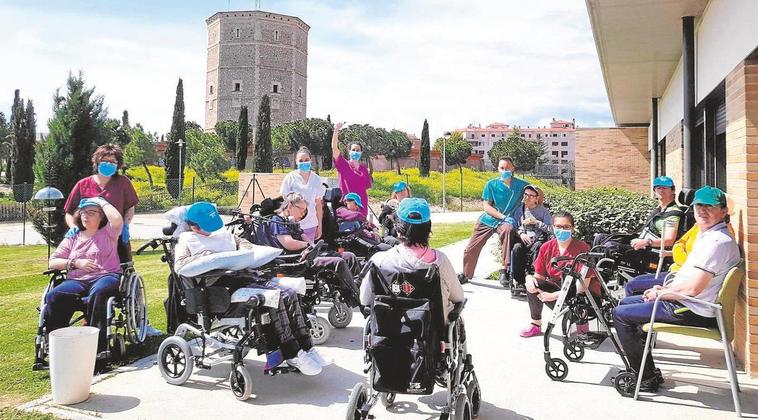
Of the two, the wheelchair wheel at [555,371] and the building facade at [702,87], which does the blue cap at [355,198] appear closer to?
the building facade at [702,87]

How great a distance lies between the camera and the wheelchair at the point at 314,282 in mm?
5668

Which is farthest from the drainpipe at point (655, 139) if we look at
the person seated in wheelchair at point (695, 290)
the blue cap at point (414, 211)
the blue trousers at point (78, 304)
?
the blue trousers at point (78, 304)

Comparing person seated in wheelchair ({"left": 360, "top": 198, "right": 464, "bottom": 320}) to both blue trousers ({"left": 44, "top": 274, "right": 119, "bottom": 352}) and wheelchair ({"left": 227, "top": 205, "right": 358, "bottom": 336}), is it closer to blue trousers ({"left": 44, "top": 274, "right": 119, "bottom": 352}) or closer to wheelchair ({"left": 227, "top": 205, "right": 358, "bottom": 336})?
wheelchair ({"left": 227, "top": 205, "right": 358, "bottom": 336})

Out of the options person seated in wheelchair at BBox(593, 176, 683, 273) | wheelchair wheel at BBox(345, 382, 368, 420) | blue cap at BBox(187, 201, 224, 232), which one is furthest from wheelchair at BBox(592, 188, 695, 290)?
blue cap at BBox(187, 201, 224, 232)

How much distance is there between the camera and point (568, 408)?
158 inches

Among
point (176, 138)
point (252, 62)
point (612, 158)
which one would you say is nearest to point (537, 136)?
point (252, 62)

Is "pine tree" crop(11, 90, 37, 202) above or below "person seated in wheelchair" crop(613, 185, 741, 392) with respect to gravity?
above

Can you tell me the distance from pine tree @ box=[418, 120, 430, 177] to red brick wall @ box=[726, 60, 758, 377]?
50035 millimetres

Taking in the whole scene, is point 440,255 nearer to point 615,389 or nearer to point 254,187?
point 615,389

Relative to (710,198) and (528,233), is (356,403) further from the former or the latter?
(528,233)

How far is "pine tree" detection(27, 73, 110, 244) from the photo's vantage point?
42.1ft

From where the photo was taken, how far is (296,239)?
6270 mm

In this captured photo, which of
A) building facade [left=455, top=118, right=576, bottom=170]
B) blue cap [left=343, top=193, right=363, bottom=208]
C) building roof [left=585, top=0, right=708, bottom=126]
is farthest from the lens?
building facade [left=455, top=118, right=576, bottom=170]

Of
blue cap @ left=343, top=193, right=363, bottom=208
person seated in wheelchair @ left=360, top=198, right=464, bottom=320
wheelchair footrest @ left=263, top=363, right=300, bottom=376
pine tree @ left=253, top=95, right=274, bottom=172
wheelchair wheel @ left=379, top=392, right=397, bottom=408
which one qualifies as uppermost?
pine tree @ left=253, top=95, right=274, bottom=172
